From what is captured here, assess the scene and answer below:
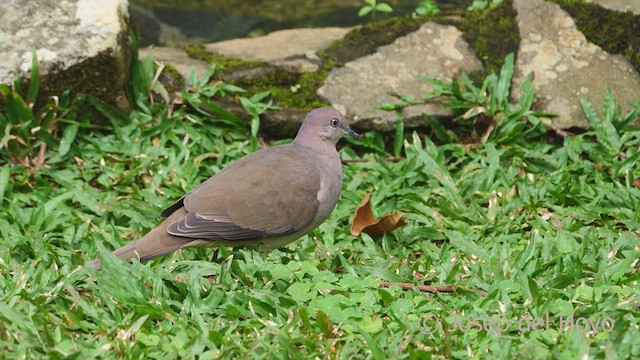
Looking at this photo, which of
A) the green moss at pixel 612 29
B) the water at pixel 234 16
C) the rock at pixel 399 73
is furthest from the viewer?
the water at pixel 234 16

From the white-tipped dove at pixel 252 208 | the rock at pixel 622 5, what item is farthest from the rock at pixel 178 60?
the rock at pixel 622 5

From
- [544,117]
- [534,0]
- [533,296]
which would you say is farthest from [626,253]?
[534,0]

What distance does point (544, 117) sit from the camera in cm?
643

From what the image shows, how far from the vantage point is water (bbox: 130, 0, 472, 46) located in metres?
8.34

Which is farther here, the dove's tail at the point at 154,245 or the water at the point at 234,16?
the water at the point at 234,16

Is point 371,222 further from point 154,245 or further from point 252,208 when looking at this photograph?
point 154,245

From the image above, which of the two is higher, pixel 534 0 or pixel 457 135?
pixel 534 0

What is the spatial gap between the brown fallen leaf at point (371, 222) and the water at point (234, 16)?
→ 10.6ft

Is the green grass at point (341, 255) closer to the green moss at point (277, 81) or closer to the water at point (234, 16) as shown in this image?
the green moss at point (277, 81)

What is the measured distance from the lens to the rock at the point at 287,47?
680 centimetres

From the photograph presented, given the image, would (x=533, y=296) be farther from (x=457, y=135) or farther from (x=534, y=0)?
(x=534, y=0)

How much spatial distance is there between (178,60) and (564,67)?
2.78 metres

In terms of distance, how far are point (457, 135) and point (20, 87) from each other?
294cm

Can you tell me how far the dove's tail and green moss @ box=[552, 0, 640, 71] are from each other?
354 cm
